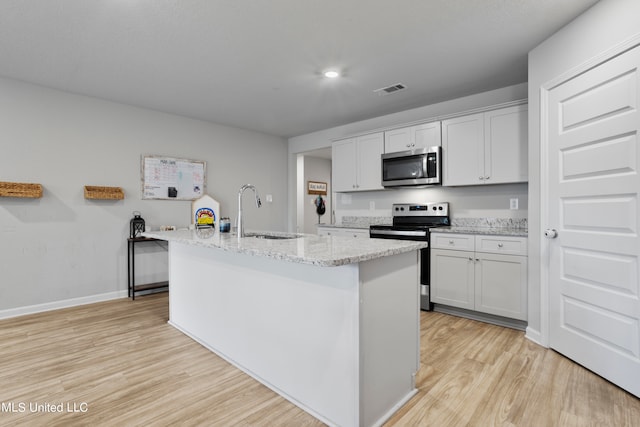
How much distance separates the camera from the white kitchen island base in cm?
151

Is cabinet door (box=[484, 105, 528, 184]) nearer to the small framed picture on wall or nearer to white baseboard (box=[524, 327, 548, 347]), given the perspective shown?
white baseboard (box=[524, 327, 548, 347])

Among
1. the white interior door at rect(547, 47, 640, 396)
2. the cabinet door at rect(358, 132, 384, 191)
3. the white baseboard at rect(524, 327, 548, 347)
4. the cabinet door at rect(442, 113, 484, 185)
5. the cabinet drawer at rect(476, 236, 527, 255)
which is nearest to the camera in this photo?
the white interior door at rect(547, 47, 640, 396)

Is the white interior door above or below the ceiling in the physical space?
below

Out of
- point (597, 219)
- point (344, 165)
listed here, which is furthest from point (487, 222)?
point (344, 165)

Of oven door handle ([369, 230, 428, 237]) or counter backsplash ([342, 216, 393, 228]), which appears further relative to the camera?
counter backsplash ([342, 216, 393, 228])

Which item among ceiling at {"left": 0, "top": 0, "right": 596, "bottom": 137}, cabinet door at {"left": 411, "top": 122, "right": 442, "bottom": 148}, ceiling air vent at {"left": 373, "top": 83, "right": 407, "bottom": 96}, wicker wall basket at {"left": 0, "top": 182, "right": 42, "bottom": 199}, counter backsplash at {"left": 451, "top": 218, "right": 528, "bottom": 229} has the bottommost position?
counter backsplash at {"left": 451, "top": 218, "right": 528, "bottom": 229}

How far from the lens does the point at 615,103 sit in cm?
194

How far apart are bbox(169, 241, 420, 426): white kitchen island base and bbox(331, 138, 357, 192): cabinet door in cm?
253

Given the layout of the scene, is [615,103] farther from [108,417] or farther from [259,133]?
[259,133]

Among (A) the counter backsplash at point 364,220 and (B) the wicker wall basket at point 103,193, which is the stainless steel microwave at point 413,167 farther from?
(B) the wicker wall basket at point 103,193

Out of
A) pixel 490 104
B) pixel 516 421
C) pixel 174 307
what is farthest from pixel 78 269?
pixel 490 104

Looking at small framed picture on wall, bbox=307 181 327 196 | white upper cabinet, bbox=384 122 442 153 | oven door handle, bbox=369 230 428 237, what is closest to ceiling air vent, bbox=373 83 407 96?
white upper cabinet, bbox=384 122 442 153

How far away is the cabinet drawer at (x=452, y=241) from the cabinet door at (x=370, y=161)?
42.7 inches

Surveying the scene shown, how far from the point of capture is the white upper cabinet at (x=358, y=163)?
4156mm
